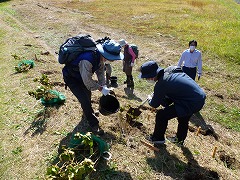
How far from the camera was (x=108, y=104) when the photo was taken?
557 cm

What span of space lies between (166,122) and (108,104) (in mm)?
1297

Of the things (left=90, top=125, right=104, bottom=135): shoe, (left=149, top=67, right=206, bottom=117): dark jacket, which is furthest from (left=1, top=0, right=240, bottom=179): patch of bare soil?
(left=149, top=67, right=206, bottom=117): dark jacket

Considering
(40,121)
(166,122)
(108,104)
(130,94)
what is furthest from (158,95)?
(130,94)

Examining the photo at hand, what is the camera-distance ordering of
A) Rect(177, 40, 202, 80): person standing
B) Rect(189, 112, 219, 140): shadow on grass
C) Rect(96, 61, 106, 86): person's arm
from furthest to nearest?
Rect(177, 40, 202, 80): person standing
Rect(189, 112, 219, 140): shadow on grass
Rect(96, 61, 106, 86): person's arm

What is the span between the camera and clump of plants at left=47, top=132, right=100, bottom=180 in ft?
12.8

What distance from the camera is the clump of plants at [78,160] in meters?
3.91

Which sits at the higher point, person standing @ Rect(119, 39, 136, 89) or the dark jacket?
the dark jacket

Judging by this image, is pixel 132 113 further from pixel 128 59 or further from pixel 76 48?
pixel 128 59

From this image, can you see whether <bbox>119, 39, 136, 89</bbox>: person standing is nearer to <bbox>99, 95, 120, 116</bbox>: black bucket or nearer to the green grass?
<bbox>99, 95, 120, 116</bbox>: black bucket

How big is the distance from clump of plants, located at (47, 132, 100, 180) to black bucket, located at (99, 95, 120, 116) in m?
0.81

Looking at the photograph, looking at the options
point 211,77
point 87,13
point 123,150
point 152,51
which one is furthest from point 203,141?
point 87,13

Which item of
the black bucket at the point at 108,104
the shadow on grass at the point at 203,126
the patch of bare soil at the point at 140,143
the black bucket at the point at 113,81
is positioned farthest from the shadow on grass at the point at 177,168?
the black bucket at the point at 113,81

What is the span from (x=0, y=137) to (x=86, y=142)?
8.73ft

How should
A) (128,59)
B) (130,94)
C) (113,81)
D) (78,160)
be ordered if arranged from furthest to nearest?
(113,81)
(128,59)
(130,94)
(78,160)
